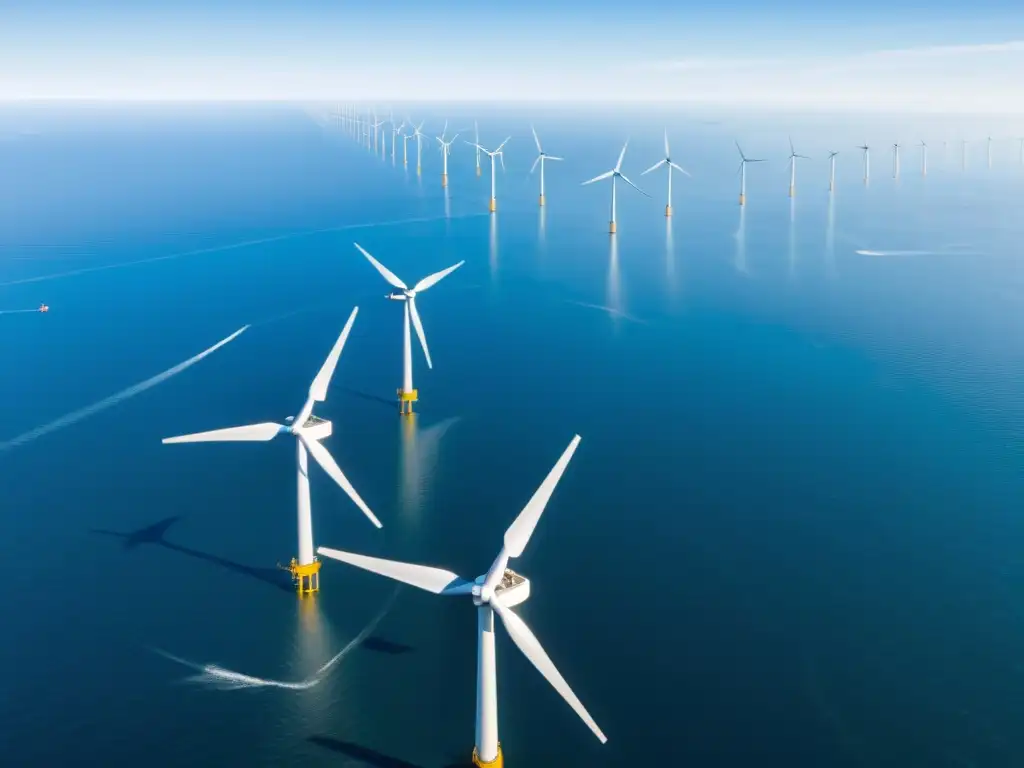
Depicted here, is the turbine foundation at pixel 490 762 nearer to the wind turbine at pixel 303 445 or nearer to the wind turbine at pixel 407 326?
the wind turbine at pixel 303 445

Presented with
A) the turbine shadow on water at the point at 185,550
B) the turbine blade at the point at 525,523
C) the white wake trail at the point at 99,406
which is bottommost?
the turbine shadow on water at the point at 185,550

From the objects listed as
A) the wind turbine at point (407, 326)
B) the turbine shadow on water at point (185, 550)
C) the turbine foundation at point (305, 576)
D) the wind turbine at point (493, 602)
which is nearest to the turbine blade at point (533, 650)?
the wind turbine at point (493, 602)

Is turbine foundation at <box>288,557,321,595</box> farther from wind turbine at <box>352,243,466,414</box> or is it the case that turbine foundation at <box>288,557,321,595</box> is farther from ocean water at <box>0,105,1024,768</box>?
wind turbine at <box>352,243,466,414</box>

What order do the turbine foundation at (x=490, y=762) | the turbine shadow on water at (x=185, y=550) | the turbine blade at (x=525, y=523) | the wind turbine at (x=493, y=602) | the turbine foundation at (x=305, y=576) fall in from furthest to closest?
the turbine shadow on water at (x=185, y=550) < the turbine foundation at (x=305, y=576) < the turbine foundation at (x=490, y=762) < the turbine blade at (x=525, y=523) < the wind turbine at (x=493, y=602)

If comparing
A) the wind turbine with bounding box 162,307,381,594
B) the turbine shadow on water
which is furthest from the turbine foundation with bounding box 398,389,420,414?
the wind turbine with bounding box 162,307,381,594

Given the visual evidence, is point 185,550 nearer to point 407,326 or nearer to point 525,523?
point 407,326

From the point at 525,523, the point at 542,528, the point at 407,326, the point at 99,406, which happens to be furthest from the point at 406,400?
Answer: the point at 525,523
